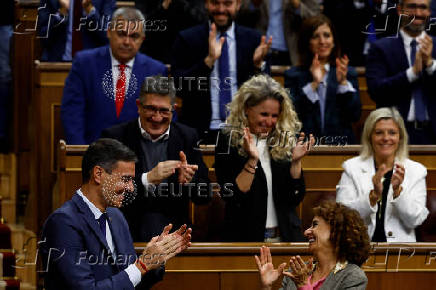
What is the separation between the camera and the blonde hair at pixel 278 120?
4145 millimetres

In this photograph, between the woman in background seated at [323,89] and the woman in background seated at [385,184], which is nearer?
the woman in background seated at [385,184]

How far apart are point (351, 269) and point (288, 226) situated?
0.70 m

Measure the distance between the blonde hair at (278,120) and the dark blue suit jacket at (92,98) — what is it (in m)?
0.70

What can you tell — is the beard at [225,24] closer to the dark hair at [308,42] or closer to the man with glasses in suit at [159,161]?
the dark hair at [308,42]

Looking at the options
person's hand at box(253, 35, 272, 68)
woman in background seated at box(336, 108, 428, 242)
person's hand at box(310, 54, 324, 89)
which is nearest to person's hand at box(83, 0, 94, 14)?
person's hand at box(253, 35, 272, 68)

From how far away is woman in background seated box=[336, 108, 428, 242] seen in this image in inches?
165

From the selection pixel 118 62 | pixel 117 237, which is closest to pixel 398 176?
pixel 117 237

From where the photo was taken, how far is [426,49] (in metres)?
5.07

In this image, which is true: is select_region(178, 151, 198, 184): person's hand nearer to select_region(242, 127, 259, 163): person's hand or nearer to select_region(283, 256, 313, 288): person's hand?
select_region(242, 127, 259, 163): person's hand

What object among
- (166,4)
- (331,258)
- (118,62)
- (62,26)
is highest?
(166,4)

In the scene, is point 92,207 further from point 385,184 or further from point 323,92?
point 323,92

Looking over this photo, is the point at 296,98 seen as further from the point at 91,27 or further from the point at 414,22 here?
the point at 91,27

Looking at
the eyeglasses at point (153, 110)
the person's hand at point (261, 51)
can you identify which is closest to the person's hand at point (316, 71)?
the person's hand at point (261, 51)

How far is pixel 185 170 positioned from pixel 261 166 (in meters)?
0.37
